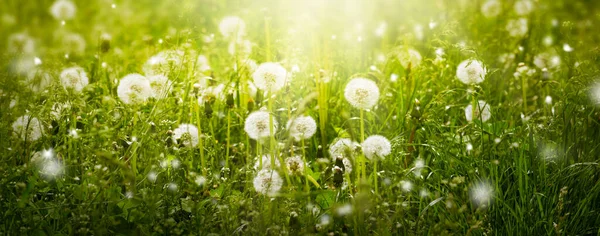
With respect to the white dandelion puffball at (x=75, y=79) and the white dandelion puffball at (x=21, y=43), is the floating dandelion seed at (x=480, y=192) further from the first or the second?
the white dandelion puffball at (x=21, y=43)

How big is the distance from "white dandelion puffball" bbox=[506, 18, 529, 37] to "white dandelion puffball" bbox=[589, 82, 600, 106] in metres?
1.41

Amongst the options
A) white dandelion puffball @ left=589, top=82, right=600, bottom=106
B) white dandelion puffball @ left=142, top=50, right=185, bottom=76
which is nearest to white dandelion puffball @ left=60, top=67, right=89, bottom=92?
white dandelion puffball @ left=142, top=50, right=185, bottom=76

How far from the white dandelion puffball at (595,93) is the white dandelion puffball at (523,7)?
1797 mm

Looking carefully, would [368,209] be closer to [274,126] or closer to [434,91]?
[274,126]

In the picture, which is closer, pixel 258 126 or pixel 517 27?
pixel 258 126

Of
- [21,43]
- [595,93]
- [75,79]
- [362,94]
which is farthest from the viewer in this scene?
[21,43]

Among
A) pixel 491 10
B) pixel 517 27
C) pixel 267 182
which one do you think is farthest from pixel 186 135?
pixel 491 10

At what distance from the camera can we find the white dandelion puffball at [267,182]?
1.79m

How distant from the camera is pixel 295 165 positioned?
6.07 feet

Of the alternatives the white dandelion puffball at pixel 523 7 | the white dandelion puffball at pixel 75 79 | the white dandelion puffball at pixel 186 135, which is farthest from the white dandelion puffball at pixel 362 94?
the white dandelion puffball at pixel 523 7

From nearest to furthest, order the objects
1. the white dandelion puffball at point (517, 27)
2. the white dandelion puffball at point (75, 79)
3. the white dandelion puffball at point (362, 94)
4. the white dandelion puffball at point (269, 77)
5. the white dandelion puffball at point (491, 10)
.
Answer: the white dandelion puffball at point (362, 94), the white dandelion puffball at point (269, 77), the white dandelion puffball at point (75, 79), the white dandelion puffball at point (517, 27), the white dandelion puffball at point (491, 10)

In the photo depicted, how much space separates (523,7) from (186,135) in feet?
8.48

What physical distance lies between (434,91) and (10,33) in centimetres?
279

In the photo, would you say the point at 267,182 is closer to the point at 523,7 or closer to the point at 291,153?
the point at 291,153
